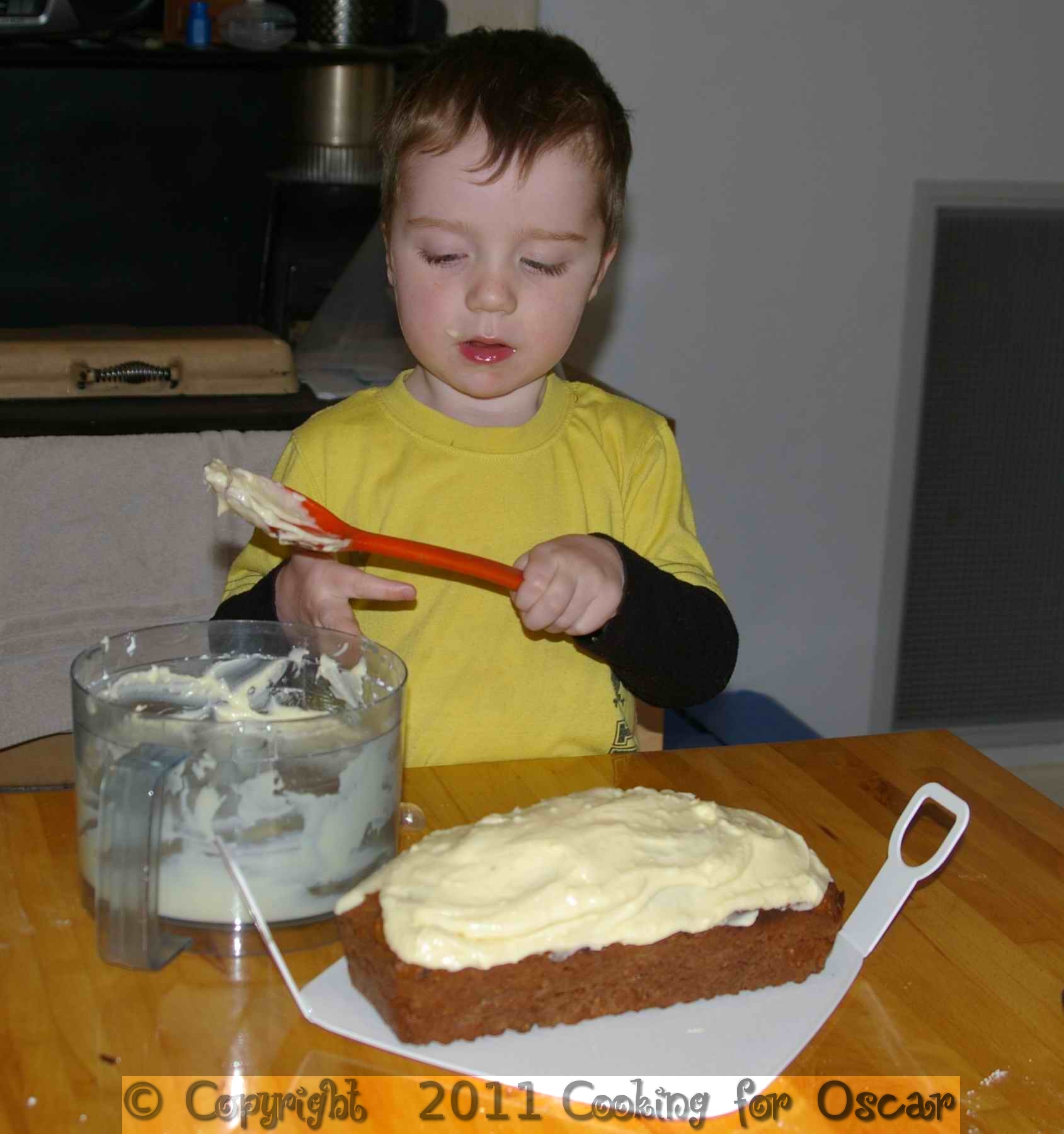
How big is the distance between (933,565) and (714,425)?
0.51 m

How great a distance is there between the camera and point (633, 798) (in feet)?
2.49

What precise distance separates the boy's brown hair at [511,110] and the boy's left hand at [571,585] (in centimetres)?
28

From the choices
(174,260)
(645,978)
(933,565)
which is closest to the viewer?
(645,978)

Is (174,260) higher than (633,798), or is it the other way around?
(174,260)

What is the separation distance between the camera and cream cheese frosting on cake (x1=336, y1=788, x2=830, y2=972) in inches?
25.5

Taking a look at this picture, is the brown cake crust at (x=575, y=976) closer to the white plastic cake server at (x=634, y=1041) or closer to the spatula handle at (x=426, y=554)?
the white plastic cake server at (x=634, y=1041)

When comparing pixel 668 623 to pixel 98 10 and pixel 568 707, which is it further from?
pixel 98 10

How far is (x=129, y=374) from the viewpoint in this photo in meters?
1.75

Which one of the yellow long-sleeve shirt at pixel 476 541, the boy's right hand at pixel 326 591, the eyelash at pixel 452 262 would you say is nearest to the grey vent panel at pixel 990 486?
the yellow long-sleeve shirt at pixel 476 541

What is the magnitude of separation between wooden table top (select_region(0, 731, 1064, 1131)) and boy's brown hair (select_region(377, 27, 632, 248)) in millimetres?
436

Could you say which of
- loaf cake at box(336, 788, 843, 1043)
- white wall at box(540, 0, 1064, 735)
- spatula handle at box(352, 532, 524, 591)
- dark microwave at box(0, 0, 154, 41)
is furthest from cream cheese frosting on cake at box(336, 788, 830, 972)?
white wall at box(540, 0, 1064, 735)

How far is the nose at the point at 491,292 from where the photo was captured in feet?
3.22

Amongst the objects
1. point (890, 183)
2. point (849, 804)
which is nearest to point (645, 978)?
point (849, 804)

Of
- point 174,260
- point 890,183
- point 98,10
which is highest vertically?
point 98,10
